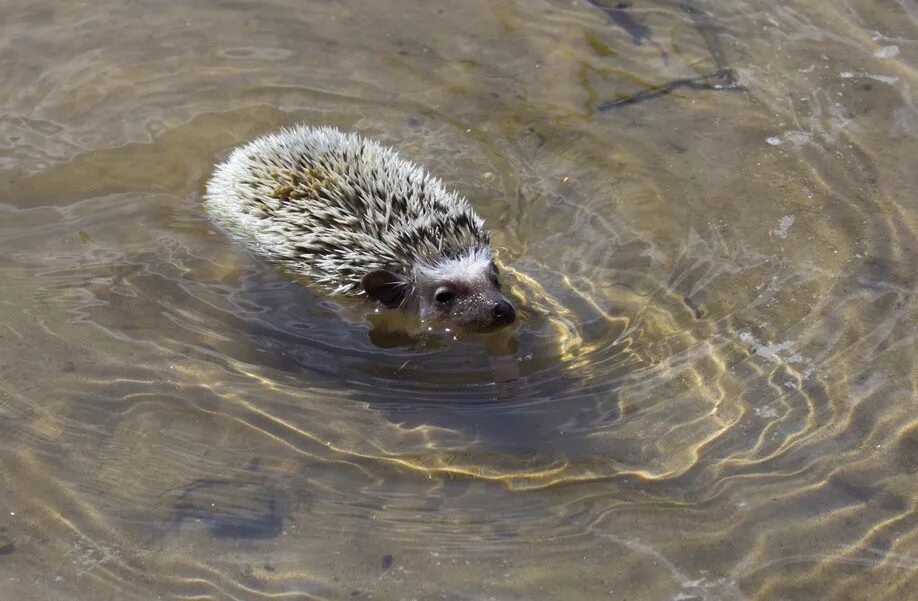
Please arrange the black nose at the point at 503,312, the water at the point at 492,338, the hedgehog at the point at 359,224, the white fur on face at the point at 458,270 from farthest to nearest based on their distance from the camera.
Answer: the hedgehog at the point at 359,224, the white fur on face at the point at 458,270, the black nose at the point at 503,312, the water at the point at 492,338

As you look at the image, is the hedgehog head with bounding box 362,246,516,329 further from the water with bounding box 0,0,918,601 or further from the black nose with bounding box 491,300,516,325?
the water with bounding box 0,0,918,601

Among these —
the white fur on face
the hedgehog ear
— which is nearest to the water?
the hedgehog ear

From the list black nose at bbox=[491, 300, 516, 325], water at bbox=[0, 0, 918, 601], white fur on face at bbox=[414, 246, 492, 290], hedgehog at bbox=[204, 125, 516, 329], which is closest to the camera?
water at bbox=[0, 0, 918, 601]

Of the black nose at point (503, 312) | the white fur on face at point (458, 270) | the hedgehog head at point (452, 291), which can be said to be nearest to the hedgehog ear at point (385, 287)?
the hedgehog head at point (452, 291)

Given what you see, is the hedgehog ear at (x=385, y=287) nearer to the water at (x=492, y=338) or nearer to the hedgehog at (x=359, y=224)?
the hedgehog at (x=359, y=224)

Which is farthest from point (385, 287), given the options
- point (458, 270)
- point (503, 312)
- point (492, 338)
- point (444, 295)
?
point (503, 312)

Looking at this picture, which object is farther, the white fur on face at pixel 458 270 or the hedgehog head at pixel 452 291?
the white fur on face at pixel 458 270

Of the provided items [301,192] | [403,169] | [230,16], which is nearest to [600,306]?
[403,169]
